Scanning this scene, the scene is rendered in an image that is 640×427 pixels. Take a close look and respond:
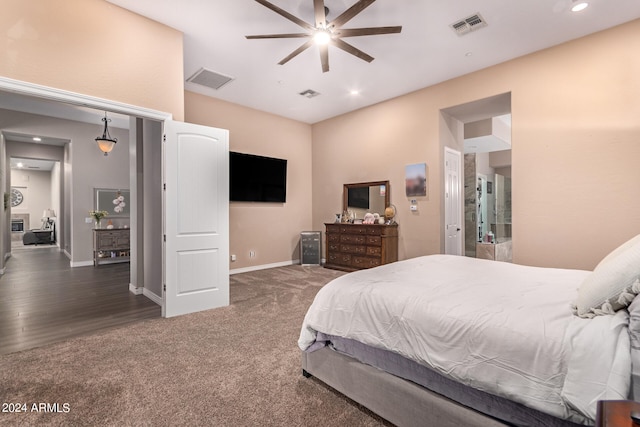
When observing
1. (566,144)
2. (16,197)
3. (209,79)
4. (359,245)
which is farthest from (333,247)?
(16,197)

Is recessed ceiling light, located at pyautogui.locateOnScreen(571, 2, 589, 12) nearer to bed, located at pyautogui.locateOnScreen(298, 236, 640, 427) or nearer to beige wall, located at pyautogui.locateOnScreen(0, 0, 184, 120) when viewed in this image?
bed, located at pyautogui.locateOnScreen(298, 236, 640, 427)

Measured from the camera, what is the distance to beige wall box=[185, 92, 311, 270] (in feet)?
18.4

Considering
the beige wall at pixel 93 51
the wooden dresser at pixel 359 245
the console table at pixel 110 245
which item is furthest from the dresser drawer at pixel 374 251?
the console table at pixel 110 245

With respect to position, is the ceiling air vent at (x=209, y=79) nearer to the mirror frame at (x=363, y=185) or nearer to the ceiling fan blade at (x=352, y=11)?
the ceiling fan blade at (x=352, y=11)

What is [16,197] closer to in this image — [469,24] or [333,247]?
[333,247]

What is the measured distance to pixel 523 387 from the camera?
119cm

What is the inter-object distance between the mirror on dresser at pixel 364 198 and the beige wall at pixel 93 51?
11.9 feet

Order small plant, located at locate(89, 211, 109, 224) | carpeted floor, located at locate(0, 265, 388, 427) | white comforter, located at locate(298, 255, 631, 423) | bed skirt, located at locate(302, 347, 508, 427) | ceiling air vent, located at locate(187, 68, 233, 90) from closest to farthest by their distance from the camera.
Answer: white comforter, located at locate(298, 255, 631, 423) → bed skirt, located at locate(302, 347, 508, 427) → carpeted floor, located at locate(0, 265, 388, 427) → ceiling air vent, located at locate(187, 68, 233, 90) → small plant, located at locate(89, 211, 109, 224)

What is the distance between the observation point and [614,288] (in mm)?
1242

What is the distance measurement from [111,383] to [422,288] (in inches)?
88.5

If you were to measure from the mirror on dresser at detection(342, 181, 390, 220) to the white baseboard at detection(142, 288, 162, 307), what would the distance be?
3669 millimetres

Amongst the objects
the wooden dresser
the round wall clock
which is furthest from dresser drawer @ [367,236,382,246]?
the round wall clock

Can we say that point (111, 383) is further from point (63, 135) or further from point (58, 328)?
point (63, 135)

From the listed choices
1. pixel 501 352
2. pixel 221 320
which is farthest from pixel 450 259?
pixel 221 320
